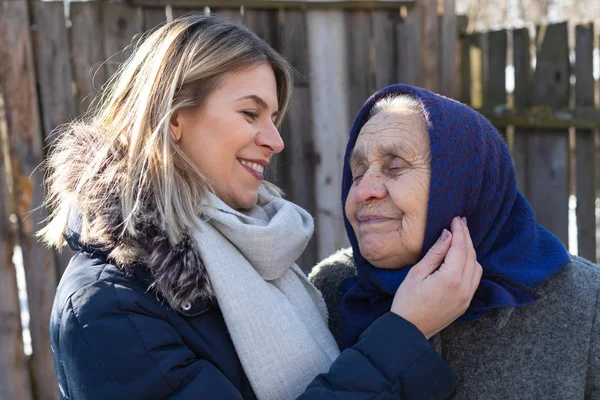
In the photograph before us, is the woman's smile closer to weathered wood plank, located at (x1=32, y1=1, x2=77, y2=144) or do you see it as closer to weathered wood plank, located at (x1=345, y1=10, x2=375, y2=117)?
weathered wood plank, located at (x1=32, y1=1, x2=77, y2=144)

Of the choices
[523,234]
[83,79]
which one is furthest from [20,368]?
[523,234]

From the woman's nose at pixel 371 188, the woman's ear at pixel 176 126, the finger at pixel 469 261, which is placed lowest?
the finger at pixel 469 261

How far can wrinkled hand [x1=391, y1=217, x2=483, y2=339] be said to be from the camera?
5.39ft

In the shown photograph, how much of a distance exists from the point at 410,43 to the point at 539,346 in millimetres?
2288

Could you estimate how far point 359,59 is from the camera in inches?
141

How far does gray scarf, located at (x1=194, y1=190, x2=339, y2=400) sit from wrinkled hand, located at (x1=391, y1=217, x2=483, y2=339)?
1.09ft

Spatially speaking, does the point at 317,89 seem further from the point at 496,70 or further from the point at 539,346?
the point at 539,346

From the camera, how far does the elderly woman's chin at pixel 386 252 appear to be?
185cm

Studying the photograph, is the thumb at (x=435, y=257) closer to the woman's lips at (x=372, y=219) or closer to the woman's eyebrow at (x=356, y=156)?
the woman's lips at (x=372, y=219)

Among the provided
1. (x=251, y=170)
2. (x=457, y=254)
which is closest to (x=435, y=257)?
(x=457, y=254)

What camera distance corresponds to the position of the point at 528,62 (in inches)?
139

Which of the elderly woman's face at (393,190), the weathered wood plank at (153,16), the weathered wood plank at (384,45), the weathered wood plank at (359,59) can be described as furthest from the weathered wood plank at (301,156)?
the elderly woman's face at (393,190)

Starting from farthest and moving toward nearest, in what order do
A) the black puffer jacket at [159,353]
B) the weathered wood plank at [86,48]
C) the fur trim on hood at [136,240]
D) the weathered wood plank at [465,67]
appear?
the weathered wood plank at [465,67]
the weathered wood plank at [86,48]
the fur trim on hood at [136,240]
the black puffer jacket at [159,353]

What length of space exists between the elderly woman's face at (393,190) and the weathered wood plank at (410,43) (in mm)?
1792
